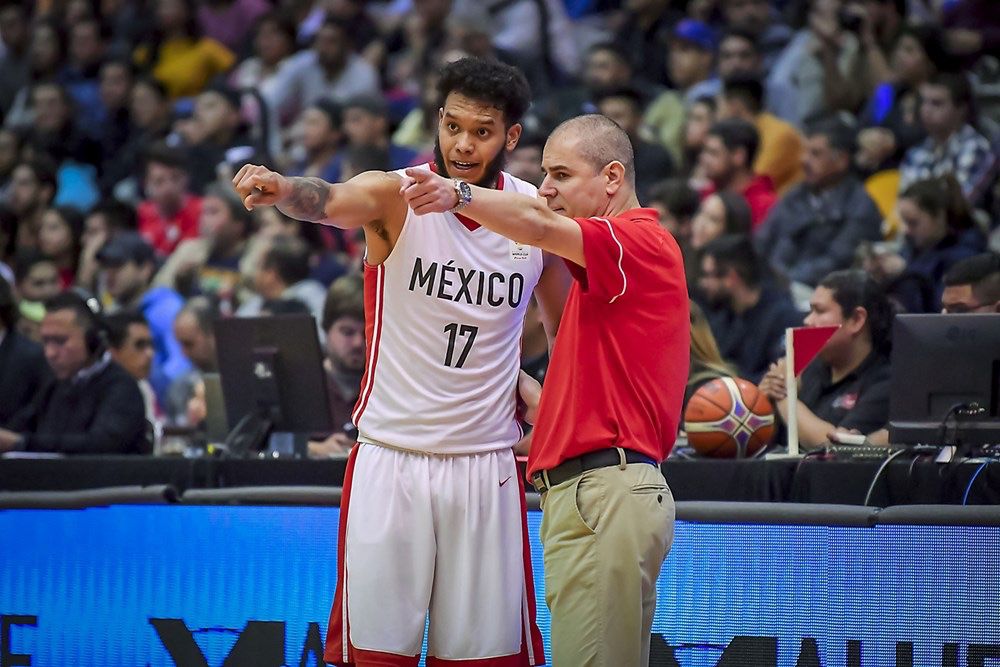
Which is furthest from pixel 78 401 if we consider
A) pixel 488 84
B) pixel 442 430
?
pixel 488 84

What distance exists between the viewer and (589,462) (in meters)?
4.61

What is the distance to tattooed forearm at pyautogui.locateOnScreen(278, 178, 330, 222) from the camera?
4316 mm

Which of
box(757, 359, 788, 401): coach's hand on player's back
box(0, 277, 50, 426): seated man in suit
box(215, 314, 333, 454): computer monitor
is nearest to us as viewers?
box(757, 359, 788, 401): coach's hand on player's back

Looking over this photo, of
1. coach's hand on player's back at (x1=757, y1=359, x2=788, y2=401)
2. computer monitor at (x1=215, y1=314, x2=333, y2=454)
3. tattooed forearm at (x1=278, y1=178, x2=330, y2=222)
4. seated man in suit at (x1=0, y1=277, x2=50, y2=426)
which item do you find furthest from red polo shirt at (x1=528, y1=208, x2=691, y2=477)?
seated man in suit at (x1=0, y1=277, x2=50, y2=426)

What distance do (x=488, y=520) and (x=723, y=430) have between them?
75.9 inches

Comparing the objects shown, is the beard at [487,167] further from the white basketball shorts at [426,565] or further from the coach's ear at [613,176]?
the white basketball shorts at [426,565]

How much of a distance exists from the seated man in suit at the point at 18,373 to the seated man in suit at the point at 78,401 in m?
0.42

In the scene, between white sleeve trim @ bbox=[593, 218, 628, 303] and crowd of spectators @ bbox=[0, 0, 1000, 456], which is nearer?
white sleeve trim @ bbox=[593, 218, 628, 303]

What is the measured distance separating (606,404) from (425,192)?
87 centimetres

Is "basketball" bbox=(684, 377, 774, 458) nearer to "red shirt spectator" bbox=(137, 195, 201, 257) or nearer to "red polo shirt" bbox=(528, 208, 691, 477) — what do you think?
"red polo shirt" bbox=(528, 208, 691, 477)

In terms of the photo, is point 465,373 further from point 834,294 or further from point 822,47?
point 822,47

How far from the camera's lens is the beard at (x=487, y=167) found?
4938 millimetres

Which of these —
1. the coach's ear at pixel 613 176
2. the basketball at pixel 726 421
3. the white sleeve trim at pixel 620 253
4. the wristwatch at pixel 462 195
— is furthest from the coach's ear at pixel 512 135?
the basketball at pixel 726 421

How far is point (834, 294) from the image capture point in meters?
7.45
